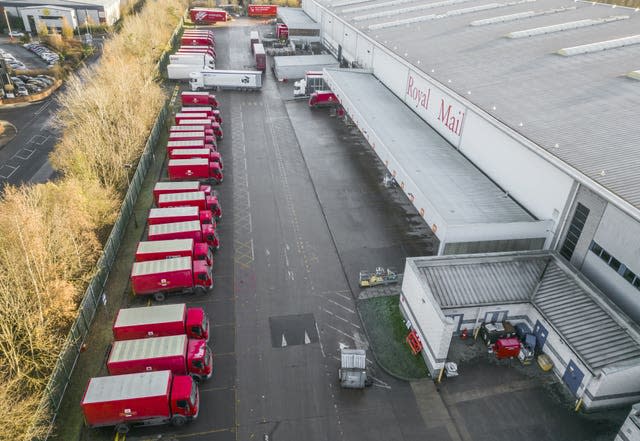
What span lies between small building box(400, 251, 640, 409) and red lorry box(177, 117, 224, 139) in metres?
34.9

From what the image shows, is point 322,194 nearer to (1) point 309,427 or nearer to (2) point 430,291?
(2) point 430,291

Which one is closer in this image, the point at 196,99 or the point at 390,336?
the point at 390,336

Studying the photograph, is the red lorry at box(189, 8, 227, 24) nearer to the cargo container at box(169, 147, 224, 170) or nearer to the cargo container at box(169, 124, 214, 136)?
the cargo container at box(169, 124, 214, 136)

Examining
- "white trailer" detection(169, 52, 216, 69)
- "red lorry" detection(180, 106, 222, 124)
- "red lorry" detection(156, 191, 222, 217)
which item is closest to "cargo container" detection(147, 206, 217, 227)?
"red lorry" detection(156, 191, 222, 217)

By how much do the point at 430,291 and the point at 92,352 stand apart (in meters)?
21.2

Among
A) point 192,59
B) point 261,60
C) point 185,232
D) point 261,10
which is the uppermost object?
point 261,10

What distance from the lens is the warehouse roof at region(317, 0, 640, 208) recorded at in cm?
2984

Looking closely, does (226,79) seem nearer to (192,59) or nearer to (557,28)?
(192,59)

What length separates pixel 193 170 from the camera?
4528 cm

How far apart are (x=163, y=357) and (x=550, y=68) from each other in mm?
40548

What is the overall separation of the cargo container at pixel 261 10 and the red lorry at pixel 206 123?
3565 inches

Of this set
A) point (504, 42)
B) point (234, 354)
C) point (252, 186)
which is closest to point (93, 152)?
point (252, 186)

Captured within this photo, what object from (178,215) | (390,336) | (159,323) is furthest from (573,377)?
(178,215)

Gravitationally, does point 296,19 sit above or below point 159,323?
above
